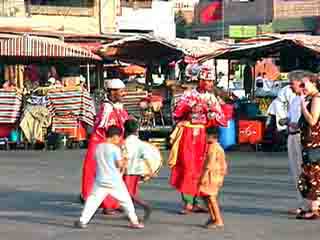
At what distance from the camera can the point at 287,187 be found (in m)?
13.5

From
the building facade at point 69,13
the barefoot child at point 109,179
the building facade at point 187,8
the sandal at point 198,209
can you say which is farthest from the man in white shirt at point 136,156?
the building facade at point 187,8

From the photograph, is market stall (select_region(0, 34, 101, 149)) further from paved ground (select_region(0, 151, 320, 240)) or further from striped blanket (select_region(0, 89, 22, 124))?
paved ground (select_region(0, 151, 320, 240))

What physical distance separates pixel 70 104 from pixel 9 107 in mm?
1427

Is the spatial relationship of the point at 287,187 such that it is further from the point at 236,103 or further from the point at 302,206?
the point at 236,103

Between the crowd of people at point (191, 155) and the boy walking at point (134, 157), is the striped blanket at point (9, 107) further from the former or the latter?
the boy walking at point (134, 157)

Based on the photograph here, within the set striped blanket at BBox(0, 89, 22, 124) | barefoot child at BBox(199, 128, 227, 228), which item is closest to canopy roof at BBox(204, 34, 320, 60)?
striped blanket at BBox(0, 89, 22, 124)

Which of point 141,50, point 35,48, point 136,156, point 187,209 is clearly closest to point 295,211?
point 187,209

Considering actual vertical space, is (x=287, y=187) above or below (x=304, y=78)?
below

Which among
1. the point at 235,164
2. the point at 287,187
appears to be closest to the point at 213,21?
the point at 235,164

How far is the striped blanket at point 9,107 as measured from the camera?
20.7 metres

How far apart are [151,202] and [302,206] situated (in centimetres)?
230

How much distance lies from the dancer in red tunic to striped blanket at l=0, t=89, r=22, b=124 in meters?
10.2

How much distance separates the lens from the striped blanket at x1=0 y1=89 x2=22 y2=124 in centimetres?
2066

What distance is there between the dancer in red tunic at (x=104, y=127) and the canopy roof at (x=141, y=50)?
11.4 metres
